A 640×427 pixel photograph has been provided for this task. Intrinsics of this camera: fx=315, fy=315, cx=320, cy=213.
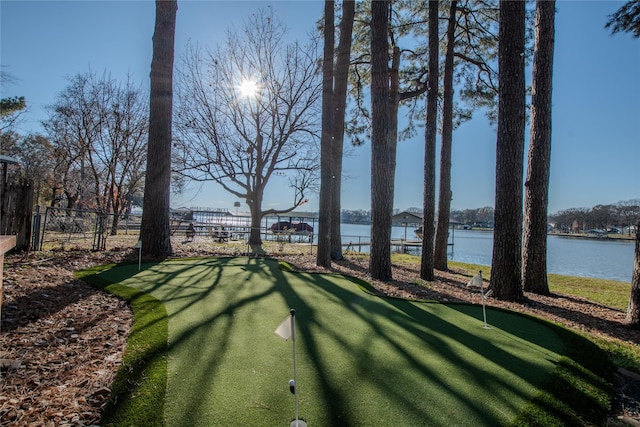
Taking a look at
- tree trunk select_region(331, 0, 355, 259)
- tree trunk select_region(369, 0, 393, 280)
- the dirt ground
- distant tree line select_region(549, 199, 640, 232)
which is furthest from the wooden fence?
distant tree line select_region(549, 199, 640, 232)

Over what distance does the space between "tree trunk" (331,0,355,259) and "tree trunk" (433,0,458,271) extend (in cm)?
298

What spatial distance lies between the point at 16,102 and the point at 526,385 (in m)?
19.3

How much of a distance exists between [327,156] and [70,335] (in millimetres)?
6892

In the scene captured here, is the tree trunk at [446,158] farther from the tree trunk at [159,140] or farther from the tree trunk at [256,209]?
the tree trunk at [256,209]

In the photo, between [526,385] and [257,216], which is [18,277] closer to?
[526,385]

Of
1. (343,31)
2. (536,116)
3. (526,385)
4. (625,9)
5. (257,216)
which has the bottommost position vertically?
(526,385)

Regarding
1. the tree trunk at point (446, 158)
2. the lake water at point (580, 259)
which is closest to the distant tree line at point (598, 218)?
the lake water at point (580, 259)

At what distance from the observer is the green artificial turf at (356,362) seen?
1.90 metres

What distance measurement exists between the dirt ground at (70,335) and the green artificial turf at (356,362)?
46cm

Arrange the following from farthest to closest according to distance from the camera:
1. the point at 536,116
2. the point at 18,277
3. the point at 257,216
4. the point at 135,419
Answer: the point at 257,216 < the point at 536,116 < the point at 18,277 < the point at 135,419

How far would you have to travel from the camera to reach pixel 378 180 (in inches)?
262

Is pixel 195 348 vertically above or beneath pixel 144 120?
beneath

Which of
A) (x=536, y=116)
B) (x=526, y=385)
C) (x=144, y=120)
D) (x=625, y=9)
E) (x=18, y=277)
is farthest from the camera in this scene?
(x=144, y=120)

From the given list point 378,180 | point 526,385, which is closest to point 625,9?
point 378,180
